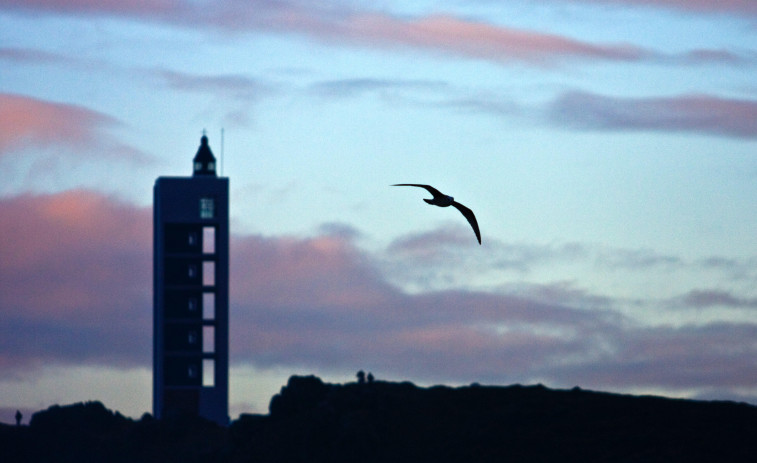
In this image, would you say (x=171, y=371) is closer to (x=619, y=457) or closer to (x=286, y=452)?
(x=286, y=452)

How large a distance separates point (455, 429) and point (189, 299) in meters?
27.9

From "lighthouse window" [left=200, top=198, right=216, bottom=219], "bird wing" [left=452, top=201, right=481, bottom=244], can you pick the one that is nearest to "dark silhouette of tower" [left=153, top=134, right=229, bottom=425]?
"lighthouse window" [left=200, top=198, right=216, bottom=219]

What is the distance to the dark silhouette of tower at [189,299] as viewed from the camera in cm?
12688

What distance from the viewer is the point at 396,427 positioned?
11831 centimetres

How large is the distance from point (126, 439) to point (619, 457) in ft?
180

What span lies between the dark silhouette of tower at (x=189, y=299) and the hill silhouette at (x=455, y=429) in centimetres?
242

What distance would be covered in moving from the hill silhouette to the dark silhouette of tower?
242cm

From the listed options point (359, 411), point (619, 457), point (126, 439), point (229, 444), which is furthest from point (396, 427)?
point (126, 439)

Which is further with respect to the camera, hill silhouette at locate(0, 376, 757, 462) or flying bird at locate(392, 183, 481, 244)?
hill silhouette at locate(0, 376, 757, 462)

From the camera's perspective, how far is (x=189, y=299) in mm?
128125

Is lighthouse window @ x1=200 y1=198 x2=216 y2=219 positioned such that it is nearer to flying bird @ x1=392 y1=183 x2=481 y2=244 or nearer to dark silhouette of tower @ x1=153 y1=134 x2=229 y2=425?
dark silhouette of tower @ x1=153 y1=134 x2=229 y2=425

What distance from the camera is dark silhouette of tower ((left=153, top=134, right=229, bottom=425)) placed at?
126875mm

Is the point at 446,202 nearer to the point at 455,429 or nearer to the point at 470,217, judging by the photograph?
the point at 470,217

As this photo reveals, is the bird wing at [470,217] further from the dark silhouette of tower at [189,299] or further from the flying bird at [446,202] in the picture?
the dark silhouette of tower at [189,299]
